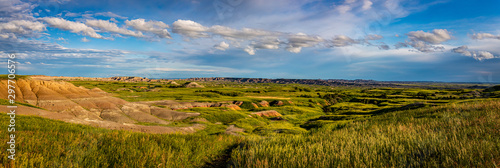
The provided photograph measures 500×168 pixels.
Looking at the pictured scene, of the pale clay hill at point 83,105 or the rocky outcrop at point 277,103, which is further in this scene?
the rocky outcrop at point 277,103

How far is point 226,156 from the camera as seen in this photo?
8.12m

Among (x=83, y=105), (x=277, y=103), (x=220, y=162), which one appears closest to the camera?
(x=220, y=162)

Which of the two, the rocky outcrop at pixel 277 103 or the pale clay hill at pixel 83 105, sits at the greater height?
the pale clay hill at pixel 83 105

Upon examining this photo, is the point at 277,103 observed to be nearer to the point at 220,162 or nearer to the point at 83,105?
the point at 83,105

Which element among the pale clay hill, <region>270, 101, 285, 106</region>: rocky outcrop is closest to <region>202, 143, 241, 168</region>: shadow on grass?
the pale clay hill

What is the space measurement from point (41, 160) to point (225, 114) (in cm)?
4767

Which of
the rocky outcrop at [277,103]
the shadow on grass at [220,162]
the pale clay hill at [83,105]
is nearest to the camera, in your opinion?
the shadow on grass at [220,162]

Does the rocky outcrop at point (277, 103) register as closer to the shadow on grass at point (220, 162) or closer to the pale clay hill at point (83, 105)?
the pale clay hill at point (83, 105)

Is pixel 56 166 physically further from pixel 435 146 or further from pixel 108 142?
pixel 435 146

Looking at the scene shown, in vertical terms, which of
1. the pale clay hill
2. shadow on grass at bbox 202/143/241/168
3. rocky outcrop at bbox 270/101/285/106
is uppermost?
shadow on grass at bbox 202/143/241/168

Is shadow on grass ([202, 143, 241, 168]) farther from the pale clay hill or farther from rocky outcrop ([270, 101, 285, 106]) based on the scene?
rocky outcrop ([270, 101, 285, 106])

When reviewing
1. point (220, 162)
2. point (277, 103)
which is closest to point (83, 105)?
point (220, 162)

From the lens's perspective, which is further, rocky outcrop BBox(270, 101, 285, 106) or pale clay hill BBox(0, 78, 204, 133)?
rocky outcrop BBox(270, 101, 285, 106)

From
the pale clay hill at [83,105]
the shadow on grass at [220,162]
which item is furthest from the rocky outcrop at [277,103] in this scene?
the shadow on grass at [220,162]
